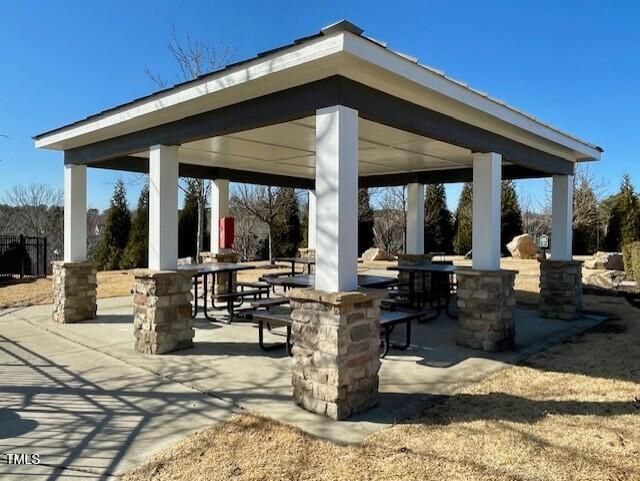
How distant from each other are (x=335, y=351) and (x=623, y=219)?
23.4 metres

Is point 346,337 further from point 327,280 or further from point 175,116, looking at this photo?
point 175,116

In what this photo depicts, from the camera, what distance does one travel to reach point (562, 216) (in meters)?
7.78

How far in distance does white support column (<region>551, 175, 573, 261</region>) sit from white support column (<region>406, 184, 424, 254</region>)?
2.98 m

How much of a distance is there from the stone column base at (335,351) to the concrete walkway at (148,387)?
13cm

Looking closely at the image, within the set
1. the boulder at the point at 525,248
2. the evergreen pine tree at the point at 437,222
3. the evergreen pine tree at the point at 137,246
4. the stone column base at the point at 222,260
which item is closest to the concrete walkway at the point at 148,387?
the stone column base at the point at 222,260

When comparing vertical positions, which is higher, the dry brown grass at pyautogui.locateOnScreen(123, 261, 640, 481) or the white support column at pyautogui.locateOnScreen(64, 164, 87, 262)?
the white support column at pyautogui.locateOnScreen(64, 164, 87, 262)

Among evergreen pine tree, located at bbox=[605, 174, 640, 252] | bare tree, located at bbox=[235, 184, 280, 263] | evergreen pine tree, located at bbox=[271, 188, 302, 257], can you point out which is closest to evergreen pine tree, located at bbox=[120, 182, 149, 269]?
bare tree, located at bbox=[235, 184, 280, 263]

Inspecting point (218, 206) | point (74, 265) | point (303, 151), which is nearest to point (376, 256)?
point (218, 206)

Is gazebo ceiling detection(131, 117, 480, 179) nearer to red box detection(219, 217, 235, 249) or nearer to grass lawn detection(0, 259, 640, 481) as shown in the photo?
red box detection(219, 217, 235, 249)

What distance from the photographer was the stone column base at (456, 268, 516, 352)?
5.52 metres

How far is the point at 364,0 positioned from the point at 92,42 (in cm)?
657

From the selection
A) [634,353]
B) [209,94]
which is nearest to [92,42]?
[209,94]

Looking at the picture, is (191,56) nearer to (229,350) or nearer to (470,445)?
(229,350)

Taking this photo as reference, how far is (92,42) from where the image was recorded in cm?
991
